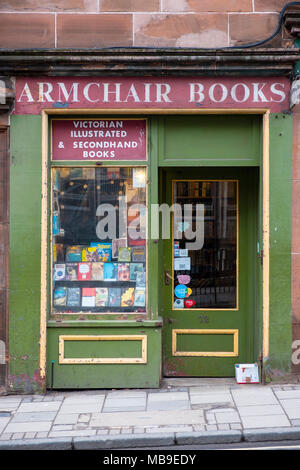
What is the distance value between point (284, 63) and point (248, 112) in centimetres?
74

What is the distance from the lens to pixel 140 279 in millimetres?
6641

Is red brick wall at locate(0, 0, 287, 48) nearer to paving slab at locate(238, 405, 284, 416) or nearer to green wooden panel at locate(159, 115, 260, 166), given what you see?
green wooden panel at locate(159, 115, 260, 166)

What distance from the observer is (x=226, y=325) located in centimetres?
692

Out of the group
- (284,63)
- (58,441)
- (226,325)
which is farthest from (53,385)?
(284,63)

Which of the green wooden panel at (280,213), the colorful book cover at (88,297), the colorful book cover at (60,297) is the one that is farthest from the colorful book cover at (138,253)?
the green wooden panel at (280,213)

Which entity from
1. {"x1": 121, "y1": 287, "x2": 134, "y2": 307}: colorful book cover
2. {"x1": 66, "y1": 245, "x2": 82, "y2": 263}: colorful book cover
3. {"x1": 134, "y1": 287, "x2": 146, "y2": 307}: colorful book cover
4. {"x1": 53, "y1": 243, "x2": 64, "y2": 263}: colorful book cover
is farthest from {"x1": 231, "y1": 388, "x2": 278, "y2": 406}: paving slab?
{"x1": 53, "y1": 243, "x2": 64, "y2": 263}: colorful book cover

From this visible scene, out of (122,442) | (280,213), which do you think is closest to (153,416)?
(122,442)

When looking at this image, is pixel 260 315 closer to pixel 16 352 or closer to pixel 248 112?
pixel 248 112

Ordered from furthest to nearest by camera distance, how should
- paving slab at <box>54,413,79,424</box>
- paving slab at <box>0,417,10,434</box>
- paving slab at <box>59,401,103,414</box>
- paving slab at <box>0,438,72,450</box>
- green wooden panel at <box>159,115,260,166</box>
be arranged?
green wooden panel at <box>159,115,260,166</box>, paving slab at <box>59,401,103,414</box>, paving slab at <box>54,413,79,424</box>, paving slab at <box>0,417,10,434</box>, paving slab at <box>0,438,72,450</box>

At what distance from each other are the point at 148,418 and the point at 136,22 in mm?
4866

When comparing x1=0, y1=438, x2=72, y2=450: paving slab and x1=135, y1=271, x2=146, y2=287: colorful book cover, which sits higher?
x1=135, y1=271, x2=146, y2=287: colorful book cover

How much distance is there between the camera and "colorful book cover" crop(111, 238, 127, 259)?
6.67 m

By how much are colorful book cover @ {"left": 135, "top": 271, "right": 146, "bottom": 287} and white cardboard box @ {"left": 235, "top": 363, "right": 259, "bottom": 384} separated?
5.48 ft

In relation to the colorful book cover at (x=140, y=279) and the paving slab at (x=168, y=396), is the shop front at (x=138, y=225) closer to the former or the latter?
the colorful book cover at (x=140, y=279)
